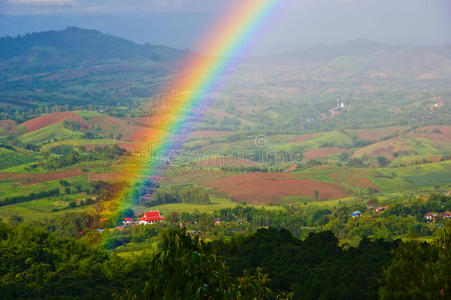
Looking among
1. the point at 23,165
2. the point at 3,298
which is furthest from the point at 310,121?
the point at 3,298

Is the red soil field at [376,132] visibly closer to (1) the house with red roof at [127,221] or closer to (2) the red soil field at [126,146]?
(2) the red soil field at [126,146]

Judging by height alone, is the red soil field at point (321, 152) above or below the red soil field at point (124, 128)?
below

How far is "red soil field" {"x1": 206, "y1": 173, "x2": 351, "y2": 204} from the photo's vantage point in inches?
2990

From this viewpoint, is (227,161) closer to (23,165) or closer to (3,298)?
(23,165)

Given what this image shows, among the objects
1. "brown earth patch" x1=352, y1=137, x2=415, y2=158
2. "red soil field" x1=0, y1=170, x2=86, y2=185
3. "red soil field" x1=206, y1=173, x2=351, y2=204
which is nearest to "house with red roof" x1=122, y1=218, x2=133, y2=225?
"red soil field" x1=206, y1=173, x2=351, y2=204

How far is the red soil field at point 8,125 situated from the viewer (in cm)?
12399

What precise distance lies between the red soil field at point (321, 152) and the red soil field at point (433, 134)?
18446 millimetres

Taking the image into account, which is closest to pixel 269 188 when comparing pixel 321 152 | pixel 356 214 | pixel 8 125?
pixel 356 214

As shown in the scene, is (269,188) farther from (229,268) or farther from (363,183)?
(229,268)

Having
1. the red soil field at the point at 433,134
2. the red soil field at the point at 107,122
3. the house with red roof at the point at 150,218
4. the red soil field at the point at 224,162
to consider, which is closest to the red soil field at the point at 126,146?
the red soil field at the point at 224,162

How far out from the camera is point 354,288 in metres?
21.7

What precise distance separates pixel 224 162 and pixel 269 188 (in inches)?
1113

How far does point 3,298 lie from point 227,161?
81.3m

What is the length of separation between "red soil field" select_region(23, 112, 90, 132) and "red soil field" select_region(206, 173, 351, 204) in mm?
56373
